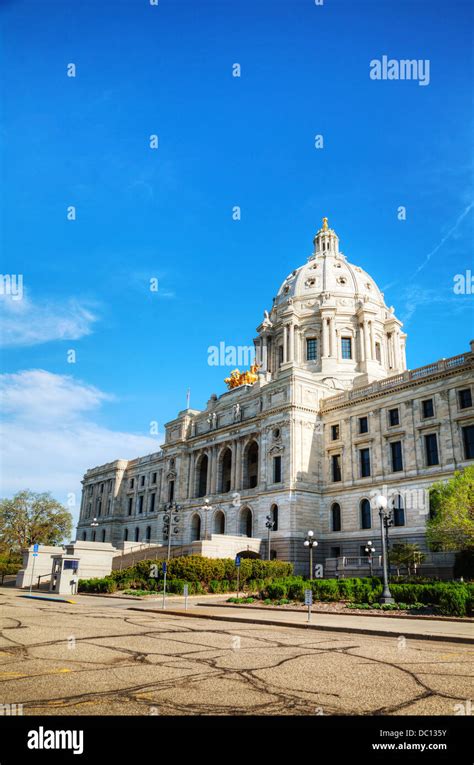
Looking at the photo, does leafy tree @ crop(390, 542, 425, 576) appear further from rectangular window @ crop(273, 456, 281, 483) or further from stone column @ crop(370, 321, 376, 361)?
stone column @ crop(370, 321, 376, 361)

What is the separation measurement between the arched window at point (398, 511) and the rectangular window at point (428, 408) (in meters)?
6.93

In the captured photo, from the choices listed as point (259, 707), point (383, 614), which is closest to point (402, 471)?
point (383, 614)

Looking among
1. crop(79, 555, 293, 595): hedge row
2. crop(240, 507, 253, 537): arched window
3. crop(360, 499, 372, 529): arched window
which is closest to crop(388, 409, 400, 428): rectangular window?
crop(360, 499, 372, 529): arched window

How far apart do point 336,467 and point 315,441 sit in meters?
3.19

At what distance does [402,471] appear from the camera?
1785 inches

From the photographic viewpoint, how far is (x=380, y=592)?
2567cm

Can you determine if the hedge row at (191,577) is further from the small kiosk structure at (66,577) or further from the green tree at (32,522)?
the green tree at (32,522)

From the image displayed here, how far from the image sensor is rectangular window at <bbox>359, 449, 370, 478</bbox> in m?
48.9

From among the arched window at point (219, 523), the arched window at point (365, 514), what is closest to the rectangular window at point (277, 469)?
the arched window at point (365, 514)

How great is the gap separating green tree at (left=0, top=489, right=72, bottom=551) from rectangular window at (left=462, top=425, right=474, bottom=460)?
5281 cm

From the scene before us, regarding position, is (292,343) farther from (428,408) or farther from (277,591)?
(277,591)

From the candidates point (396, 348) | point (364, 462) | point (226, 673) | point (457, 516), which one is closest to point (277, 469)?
point (364, 462)
